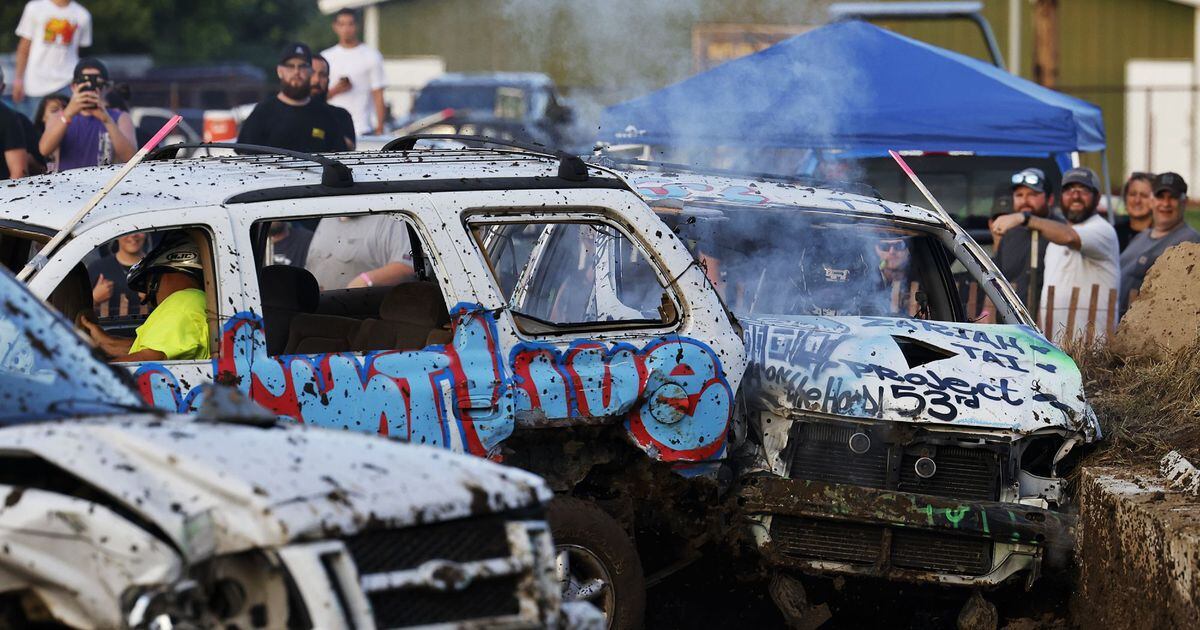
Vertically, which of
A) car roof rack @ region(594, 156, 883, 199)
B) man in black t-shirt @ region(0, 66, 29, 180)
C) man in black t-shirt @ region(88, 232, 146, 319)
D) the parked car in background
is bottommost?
man in black t-shirt @ region(88, 232, 146, 319)

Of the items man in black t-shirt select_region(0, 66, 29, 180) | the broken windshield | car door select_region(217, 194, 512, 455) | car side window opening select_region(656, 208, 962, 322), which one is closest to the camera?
the broken windshield

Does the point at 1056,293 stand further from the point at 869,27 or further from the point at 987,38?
the point at 987,38

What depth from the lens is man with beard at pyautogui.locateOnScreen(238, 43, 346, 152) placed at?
11.8 m

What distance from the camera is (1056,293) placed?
11.3 m

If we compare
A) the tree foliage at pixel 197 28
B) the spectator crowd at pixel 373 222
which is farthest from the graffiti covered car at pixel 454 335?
the tree foliage at pixel 197 28

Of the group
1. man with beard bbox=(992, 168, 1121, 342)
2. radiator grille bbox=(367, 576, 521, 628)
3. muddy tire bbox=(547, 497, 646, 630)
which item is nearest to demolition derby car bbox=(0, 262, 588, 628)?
radiator grille bbox=(367, 576, 521, 628)

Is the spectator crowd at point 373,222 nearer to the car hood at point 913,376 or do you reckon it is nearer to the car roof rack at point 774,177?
the car roof rack at point 774,177

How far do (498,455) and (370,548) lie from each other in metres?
2.30

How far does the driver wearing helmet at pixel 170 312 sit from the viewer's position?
5871mm

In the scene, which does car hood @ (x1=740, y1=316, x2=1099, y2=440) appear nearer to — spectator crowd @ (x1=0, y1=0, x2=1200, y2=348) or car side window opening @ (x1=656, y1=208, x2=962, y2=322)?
car side window opening @ (x1=656, y1=208, x2=962, y2=322)

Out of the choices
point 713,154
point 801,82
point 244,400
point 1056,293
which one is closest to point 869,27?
point 801,82

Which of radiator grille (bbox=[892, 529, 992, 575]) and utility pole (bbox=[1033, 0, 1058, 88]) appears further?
utility pole (bbox=[1033, 0, 1058, 88])

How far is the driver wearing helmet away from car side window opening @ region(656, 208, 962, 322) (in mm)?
2548

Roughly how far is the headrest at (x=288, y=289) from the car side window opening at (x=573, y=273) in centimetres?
77
